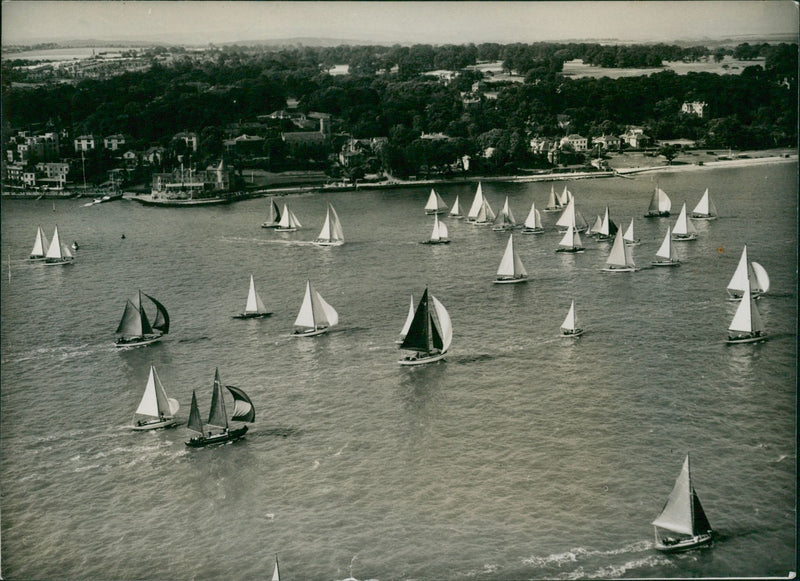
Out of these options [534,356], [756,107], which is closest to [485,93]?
[756,107]

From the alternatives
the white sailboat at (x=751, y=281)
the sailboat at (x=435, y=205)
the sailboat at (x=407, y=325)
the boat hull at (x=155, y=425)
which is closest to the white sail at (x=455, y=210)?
the sailboat at (x=435, y=205)

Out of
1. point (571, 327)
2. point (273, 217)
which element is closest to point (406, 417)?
point (571, 327)

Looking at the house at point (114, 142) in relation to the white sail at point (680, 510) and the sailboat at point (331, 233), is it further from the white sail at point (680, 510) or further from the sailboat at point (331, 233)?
the white sail at point (680, 510)

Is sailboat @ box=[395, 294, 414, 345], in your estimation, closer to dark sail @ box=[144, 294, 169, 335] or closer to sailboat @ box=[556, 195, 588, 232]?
dark sail @ box=[144, 294, 169, 335]

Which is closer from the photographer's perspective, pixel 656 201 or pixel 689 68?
pixel 689 68

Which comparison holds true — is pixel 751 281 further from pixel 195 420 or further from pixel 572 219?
pixel 195 420

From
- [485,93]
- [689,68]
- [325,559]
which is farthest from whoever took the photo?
[485,93]

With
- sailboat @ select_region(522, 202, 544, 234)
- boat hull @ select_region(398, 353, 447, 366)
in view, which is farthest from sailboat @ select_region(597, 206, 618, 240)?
boat hull @ select_region(398, 353, 447, 366)

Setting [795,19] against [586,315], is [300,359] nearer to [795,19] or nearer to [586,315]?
[586,315]
